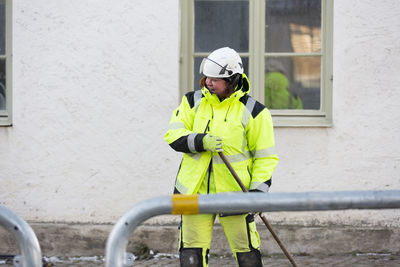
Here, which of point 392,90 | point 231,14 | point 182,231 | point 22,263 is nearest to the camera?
point 22,263

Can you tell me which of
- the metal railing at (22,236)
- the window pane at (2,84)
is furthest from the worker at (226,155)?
the window pane at (2,84)

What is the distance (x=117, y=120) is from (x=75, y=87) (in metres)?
0.54

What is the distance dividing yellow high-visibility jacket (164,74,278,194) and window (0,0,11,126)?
2843 mm

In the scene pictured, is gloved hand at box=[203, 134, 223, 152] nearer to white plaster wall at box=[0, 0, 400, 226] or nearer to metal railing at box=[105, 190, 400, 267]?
metal railing at box=[105, 190, 400, 267]

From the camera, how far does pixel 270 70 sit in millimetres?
5961

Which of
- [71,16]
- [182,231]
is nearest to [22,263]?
[182,231]

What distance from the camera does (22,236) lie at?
234 cm

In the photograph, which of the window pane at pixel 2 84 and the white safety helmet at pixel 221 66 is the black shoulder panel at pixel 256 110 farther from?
the window pane at pixel 2 84

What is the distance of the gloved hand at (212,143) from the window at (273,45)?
233 centimetres

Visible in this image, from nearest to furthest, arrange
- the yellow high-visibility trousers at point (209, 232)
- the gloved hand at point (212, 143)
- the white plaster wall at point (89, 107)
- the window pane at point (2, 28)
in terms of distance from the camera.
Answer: the gloved hand at point (212, 143), the yellow high-visibility trousers at point (209, 232), the white plaster wall at point (89, 107), the window pane at point (2, 28)

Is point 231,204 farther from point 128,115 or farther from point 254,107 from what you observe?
point 128,115

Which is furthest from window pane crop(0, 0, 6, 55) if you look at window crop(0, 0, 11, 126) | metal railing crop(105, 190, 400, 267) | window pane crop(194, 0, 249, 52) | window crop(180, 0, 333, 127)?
metal railing crop(105, 190, 400, 267)

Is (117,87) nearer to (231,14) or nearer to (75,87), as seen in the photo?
(75,87)

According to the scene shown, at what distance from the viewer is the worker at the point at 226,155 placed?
3.69 m
